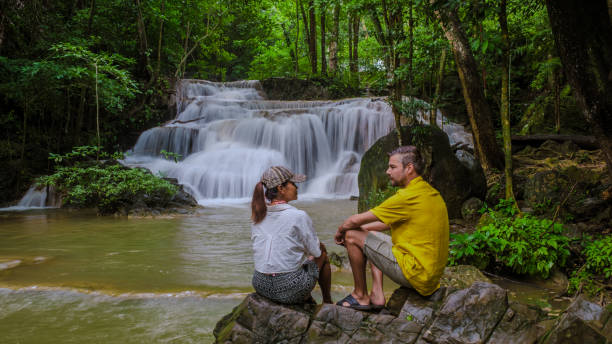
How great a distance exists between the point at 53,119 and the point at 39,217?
4.40 metres

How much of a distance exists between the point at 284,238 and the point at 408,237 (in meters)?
0.90

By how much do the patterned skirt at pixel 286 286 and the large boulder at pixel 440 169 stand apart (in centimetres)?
452

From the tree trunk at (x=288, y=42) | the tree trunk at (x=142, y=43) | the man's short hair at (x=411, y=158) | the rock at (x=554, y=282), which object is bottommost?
the rock at (x=554, y=282)

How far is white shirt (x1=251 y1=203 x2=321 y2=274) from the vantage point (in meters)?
2.78

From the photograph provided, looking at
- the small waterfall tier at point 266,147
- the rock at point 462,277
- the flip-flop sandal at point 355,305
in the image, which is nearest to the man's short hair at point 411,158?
the flip-flop sandal at point 355,305

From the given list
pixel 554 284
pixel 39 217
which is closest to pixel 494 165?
pixel 554 284

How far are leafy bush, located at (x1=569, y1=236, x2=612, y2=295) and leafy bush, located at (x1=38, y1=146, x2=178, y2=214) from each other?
28.5ft

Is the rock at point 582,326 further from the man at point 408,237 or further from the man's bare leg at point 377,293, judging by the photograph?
the man's bare leg at point 377,293

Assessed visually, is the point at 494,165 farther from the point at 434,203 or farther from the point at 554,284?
the point at 434,203

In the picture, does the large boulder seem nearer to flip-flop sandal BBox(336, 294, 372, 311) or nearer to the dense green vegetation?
the dense green vegetation

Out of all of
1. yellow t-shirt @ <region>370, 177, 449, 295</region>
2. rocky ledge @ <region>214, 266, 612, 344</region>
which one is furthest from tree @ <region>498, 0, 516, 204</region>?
yellow t-shirt @ <region>370, 177, 449, 295</region>

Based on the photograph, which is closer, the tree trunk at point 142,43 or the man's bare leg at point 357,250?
the man's bare leg at point 357,250

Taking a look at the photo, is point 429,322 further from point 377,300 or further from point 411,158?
point 411,158

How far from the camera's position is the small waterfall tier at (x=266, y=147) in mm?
13641
